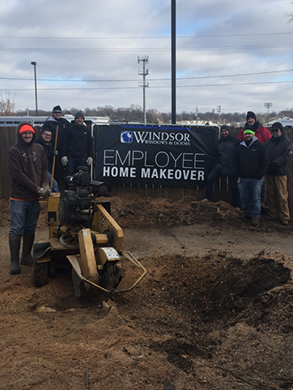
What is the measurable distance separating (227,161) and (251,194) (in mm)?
1183

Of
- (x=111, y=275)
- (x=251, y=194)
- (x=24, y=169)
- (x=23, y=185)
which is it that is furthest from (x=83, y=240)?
(x=251, y=194)

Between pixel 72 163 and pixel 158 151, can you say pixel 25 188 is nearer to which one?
pixel 72 163

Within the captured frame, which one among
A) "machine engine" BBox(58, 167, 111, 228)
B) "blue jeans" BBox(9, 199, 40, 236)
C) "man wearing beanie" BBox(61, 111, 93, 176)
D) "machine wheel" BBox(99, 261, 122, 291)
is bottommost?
"machine wheel" BBox(99, 261, 122, 291)

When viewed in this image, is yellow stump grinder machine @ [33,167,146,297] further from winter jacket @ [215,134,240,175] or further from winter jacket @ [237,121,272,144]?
winter jacket @ [237,121,272,144]

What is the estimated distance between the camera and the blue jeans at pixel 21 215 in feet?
20.5

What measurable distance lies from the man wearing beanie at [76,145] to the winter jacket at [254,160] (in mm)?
3635

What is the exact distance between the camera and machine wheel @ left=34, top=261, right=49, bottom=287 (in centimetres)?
546

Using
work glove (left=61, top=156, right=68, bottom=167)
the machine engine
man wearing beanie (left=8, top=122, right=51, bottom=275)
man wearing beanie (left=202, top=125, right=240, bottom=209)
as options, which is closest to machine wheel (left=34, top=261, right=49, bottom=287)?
the machine engine

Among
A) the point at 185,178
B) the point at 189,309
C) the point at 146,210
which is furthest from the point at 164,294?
the point at 185,178

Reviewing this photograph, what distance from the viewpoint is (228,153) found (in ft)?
31.9

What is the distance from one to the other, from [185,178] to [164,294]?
18.2 feet

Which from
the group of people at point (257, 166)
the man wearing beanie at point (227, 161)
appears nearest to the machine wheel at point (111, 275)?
the group of people at point (257, 166)

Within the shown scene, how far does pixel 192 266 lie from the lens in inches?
252

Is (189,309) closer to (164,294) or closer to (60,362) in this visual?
(164,294)
